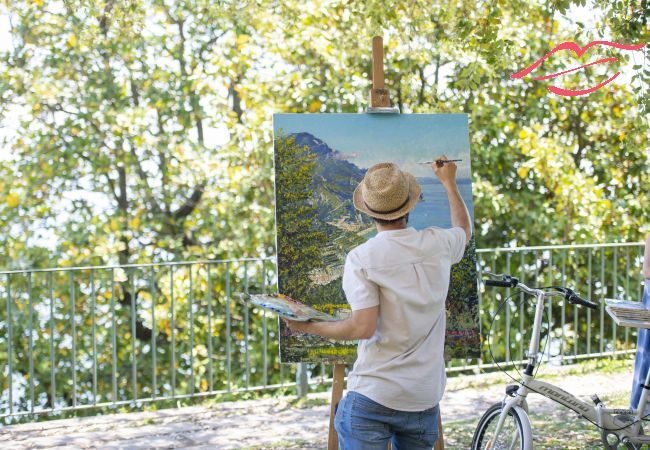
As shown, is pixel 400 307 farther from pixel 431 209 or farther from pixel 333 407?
pixel 431 209

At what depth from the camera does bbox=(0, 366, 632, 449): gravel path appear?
4.34 m

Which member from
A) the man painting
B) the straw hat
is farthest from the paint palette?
the straw hat

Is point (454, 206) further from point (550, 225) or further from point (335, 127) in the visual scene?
point (550, 225)

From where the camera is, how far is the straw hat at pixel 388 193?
2.23 meters

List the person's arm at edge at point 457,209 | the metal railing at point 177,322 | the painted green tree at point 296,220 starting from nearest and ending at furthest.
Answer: the person's arm at edge at point 457,209 → the painted green tree at point 296,220 → the metal railing at point 177,322

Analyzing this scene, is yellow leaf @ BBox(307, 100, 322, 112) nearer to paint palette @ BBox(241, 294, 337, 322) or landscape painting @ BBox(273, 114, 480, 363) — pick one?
landscape painting @ BBox(273, 114, 480, 363)

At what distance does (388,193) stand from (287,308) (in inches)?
16.3

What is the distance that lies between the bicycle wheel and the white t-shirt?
100 cm

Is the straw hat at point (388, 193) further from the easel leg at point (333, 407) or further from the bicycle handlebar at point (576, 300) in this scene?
the bicycle handlebar at point (576, 300)

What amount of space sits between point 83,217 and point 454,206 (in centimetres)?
568

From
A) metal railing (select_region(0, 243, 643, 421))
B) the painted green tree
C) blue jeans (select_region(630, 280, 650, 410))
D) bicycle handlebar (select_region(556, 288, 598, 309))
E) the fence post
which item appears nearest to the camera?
bicycle handlebar (select_region(556, 288, 598, 309))

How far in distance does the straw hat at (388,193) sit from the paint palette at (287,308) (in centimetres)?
31

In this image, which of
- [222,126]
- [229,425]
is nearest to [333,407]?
[229,425]

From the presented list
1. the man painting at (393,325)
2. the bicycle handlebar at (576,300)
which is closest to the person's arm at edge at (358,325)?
the man painting at (393,325)
